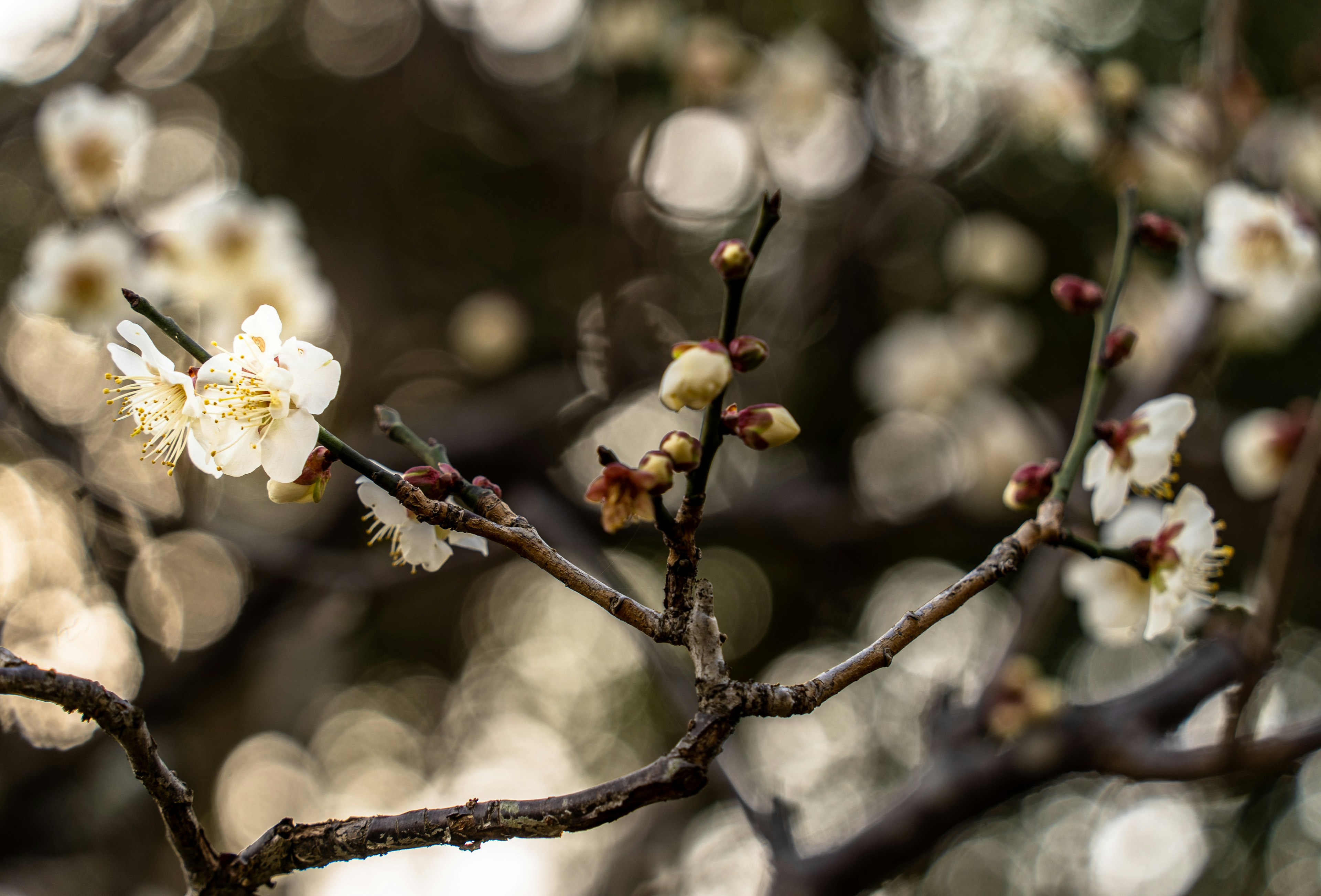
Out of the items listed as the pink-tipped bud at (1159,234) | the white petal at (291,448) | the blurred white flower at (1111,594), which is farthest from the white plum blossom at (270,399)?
the blurred white flower at (1111,594)

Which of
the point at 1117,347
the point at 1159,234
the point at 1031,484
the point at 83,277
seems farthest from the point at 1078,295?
the point at 83,277

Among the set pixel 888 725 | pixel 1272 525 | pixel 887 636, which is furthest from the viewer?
pixel 888 725

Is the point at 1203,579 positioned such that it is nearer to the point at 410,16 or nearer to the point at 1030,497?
the point at 1030,497

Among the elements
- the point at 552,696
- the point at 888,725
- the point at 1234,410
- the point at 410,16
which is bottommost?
the point at 888,725

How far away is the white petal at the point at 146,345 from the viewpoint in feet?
2.97

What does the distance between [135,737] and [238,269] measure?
6.83ft

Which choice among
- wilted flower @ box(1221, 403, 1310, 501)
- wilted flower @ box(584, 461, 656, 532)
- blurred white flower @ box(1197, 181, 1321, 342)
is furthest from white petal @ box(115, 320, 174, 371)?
wilted flower @ box(1221, 403, 1310, 501)

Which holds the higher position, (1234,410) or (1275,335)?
(1275,335)

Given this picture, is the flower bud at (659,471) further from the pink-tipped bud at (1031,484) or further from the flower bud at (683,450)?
the pink-tipped bud at (1031,484)

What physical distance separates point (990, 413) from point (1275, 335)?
40.3 inches

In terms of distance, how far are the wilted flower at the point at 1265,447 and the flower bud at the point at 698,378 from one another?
201cm

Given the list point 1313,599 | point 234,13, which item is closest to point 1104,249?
point 1313,599

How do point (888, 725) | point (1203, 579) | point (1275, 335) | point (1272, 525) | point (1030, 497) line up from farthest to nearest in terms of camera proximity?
point (888, 725) → point (1275, 335) → point (1203, 579) → point (1272, 525) → point (1030, 497)

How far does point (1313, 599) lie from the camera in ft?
12.6
